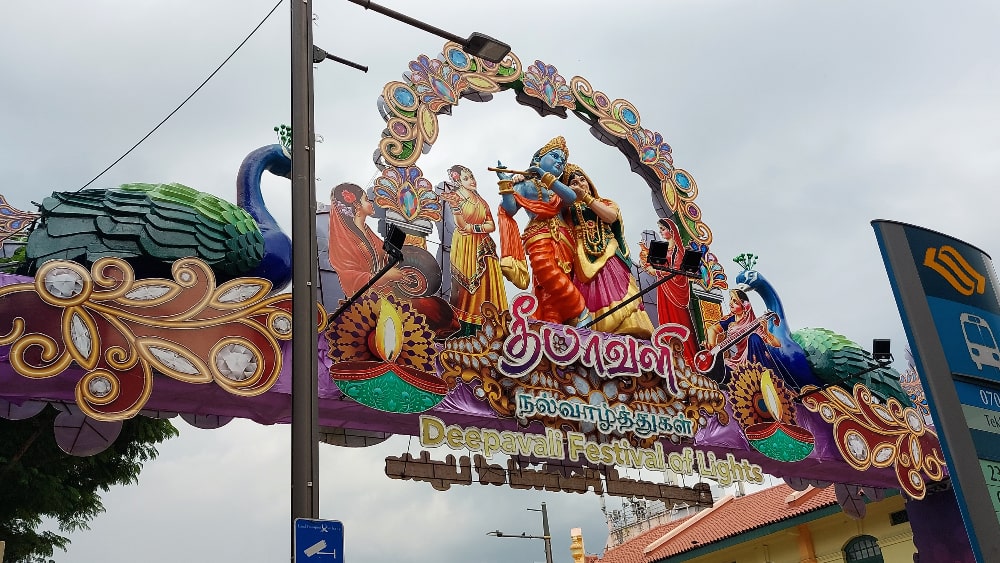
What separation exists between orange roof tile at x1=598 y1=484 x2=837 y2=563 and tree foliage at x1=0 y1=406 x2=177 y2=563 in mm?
12325

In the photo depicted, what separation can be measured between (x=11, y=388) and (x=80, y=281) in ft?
3.92

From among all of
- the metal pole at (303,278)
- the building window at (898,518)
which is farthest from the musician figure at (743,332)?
the metal pole at (303,278)

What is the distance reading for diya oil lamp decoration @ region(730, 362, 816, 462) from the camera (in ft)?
44.7

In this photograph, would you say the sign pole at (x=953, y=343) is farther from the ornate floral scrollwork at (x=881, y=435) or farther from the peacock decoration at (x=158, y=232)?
the ornate floral scrollwork at (x=881, y=435)

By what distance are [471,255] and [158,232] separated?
398 cm

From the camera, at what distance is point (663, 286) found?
14352 mm

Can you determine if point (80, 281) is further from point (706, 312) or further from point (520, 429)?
point (706, 312)

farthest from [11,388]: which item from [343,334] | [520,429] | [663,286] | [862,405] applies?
[862,405]

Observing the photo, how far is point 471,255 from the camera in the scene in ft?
41.3

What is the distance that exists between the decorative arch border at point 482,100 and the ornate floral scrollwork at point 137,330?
8.11 ft

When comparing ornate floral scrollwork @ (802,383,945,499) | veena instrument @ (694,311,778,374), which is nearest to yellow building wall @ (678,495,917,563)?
ornate floral scrollwork @ (802,383,945,499)

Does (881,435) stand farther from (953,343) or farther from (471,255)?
(953,343)

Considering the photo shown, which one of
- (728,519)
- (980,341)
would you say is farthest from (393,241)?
(728,519)

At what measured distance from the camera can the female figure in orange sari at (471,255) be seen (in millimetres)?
12250
